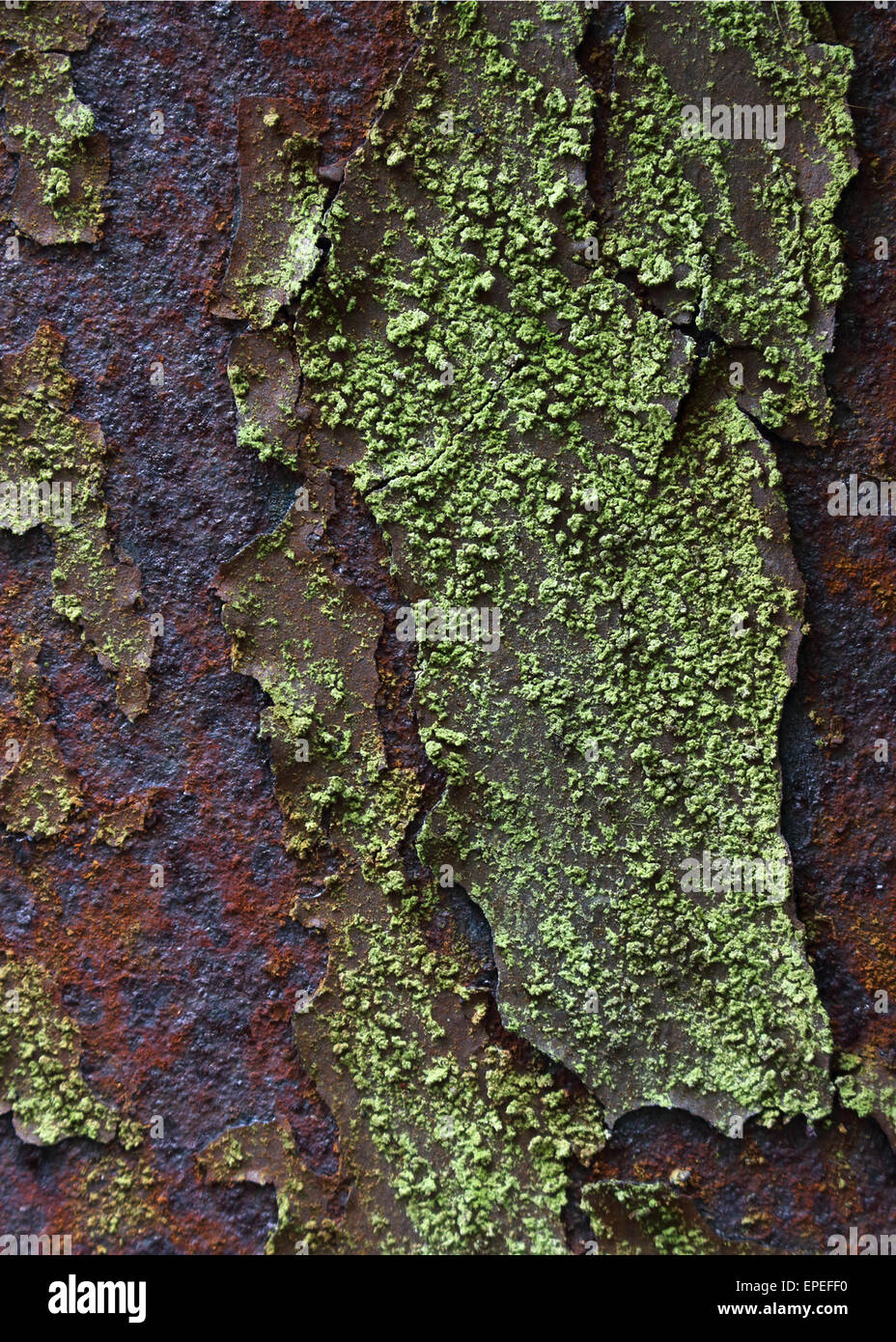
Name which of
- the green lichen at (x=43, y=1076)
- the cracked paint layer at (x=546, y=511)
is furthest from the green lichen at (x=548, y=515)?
the green lichen at (x=43, y=1076)

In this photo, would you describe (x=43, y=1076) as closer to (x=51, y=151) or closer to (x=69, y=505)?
(x=69, y=505)

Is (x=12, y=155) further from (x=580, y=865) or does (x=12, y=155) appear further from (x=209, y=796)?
(x=580, y=865)

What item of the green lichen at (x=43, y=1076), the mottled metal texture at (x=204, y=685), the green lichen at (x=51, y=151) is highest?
the green lichen at (x=51, y=151)

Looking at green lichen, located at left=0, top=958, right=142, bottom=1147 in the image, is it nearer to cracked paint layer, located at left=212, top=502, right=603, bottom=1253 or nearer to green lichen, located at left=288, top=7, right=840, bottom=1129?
cracked paint layer, located at left=212, top=502, right=603, bottom=1253

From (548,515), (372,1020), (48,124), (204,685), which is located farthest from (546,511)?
(48,124)

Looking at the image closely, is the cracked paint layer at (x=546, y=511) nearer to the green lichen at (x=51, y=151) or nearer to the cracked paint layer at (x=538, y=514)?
the cracked paint layer at (x=538, y=514)

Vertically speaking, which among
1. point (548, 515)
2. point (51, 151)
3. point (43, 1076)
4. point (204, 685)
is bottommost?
point (43, 1076)

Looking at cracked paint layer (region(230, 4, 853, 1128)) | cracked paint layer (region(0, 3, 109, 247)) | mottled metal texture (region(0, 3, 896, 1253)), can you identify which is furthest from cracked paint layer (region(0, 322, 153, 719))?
cracked paint layer (region(230, 4, 853, 1128))
